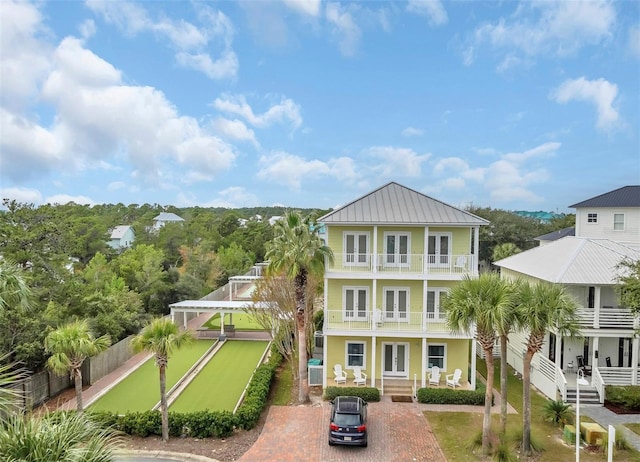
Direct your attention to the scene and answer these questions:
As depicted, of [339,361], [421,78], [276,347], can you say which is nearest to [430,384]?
[339,361]

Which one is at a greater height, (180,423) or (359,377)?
(180,423)

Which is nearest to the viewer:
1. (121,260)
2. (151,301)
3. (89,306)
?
(89,306)

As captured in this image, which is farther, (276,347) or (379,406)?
(276,347)

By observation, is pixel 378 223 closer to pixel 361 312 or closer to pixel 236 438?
pixel 361 312

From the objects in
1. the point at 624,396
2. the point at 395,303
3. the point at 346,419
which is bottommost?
the point at 624,396

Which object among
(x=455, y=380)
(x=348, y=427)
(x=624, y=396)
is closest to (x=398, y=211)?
(x=455, y=380)

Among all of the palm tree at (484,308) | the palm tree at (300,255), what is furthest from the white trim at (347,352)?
the palm tree at (484,308)

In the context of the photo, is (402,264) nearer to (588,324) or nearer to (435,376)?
(435,376)
